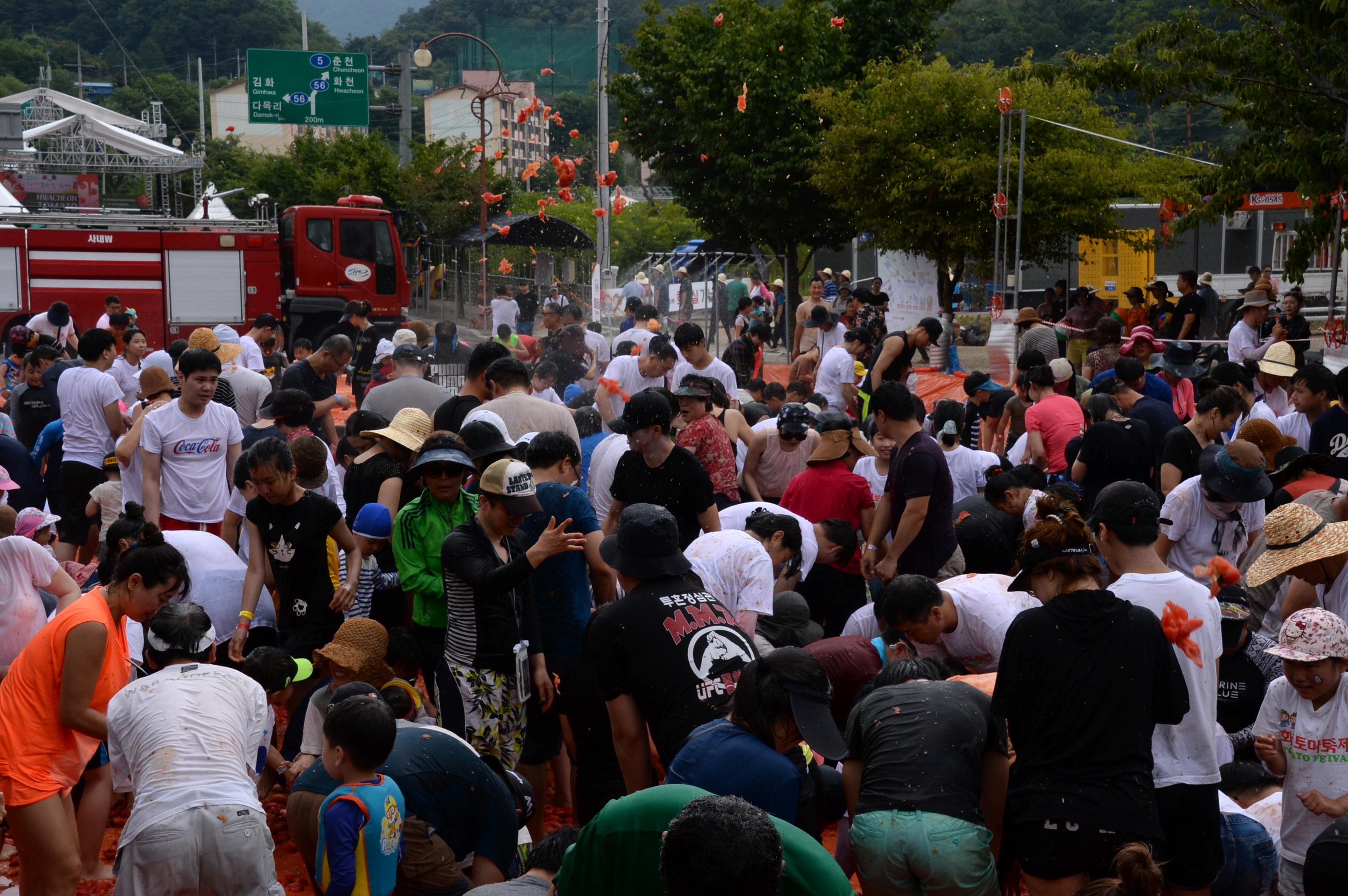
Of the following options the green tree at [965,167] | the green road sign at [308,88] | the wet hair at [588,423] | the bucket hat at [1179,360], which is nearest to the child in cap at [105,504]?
the wet hair at [588,423]

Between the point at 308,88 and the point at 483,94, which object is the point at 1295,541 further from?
the point at 308,88

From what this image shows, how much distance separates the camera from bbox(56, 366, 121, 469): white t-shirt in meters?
8.55

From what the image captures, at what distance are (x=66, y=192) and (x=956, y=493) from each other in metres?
40.2

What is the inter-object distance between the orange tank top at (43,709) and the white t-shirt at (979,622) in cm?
298

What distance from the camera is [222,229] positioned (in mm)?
20719

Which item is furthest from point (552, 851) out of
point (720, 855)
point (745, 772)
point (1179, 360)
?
point (1179, 360)

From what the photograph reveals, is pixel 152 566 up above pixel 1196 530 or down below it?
above

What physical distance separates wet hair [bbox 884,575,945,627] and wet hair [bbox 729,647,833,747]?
3.52ft

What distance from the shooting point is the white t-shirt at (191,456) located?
6844 mm

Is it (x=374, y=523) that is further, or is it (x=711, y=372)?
(x=711, y=372)

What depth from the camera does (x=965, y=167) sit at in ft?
63.5

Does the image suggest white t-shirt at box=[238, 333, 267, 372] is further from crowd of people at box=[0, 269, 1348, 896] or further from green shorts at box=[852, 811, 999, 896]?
green shorts at box=[852, 811, 999, 896]

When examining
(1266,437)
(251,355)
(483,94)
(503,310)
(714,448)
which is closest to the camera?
(1266,437)

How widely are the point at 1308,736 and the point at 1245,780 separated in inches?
24.0
